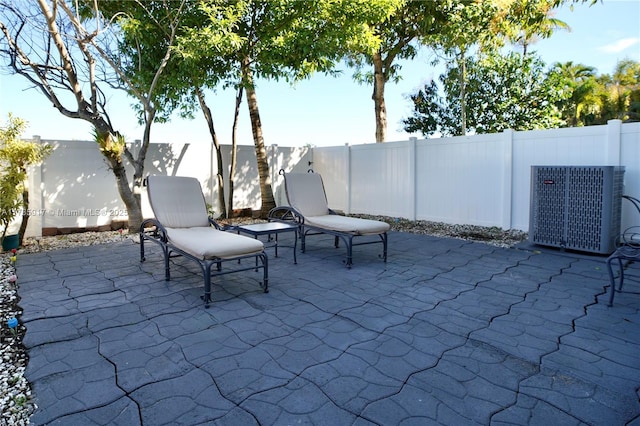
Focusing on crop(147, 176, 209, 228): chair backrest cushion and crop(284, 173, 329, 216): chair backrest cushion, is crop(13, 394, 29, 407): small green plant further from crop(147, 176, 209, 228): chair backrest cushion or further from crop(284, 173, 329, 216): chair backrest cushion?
crop(284, 173, 329, 216): chair backrest cushion

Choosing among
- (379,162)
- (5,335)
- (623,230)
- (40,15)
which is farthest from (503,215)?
(40,15)

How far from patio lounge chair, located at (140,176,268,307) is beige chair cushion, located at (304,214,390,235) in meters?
1.12

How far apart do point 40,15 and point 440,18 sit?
8.40 metres

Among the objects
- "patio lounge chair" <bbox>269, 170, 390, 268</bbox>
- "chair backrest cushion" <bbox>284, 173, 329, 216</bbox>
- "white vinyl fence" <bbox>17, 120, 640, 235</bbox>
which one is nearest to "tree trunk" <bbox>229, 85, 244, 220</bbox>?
"white vinyl fence" <bbox>17, 120, 640, 235</bbox>

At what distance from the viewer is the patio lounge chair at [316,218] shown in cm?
567

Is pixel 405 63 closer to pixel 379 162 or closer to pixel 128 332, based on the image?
pixel 379 162

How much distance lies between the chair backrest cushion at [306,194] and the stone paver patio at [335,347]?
1.67m

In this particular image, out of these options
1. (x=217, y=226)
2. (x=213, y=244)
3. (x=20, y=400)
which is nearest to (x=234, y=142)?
(x=217, y=226)

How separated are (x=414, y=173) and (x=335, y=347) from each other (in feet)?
22.8

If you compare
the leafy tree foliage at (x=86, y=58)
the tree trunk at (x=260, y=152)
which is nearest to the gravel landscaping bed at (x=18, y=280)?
the tree trunk at (x=260, y=152)

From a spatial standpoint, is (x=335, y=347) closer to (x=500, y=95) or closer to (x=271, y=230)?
(x=271, y=230)

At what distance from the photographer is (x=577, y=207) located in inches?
235

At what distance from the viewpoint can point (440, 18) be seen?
10.0 meters

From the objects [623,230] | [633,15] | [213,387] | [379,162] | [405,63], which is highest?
[633,15]
